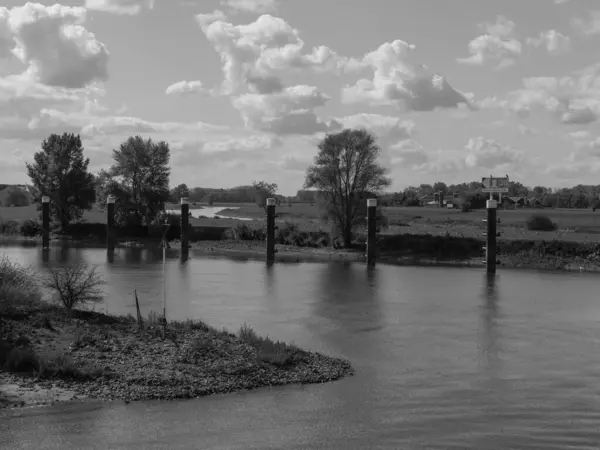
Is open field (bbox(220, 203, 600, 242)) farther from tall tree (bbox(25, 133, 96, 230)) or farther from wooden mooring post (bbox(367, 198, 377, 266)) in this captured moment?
tall tree (bbox(25, 133, 96, 230))

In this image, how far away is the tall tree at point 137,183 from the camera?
7756 cm

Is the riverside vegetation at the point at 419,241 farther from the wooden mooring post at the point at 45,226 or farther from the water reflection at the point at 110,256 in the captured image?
the water reflection at the point at 110,256

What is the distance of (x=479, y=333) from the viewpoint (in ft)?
89.2

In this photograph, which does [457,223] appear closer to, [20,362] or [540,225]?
[540,225]

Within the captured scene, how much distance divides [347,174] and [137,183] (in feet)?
82.1

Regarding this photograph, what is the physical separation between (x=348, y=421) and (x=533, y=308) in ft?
65.7

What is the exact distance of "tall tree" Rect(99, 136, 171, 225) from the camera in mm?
77562

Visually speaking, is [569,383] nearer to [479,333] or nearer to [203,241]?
[479,333]

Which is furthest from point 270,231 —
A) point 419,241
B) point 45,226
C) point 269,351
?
point 269,351

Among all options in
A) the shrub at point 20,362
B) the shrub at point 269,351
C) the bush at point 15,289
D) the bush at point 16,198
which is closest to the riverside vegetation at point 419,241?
the bush at point 15,289

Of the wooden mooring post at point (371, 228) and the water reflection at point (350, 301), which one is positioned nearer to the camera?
the water reflection at point (350, 301)

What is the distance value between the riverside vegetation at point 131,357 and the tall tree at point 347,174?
4198 centimetres

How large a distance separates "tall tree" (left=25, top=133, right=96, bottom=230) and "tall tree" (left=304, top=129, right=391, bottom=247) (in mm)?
29689

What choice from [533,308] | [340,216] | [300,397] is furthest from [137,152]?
[300,397]
